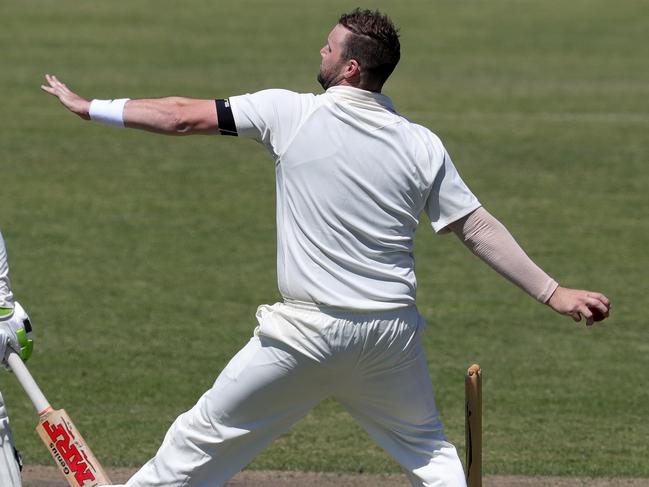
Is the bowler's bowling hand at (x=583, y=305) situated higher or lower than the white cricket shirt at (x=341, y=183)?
lower

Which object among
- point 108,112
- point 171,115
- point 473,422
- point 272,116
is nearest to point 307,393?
point 473,422

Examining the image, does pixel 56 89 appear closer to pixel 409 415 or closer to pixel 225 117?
pixel 225 117

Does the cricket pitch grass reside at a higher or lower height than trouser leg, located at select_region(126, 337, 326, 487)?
lower

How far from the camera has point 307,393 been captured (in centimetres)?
542

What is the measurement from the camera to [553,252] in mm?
13992

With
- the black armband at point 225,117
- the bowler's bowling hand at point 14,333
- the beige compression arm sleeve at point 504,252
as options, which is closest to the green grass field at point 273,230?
the bowler's bowling hand at point 14,333

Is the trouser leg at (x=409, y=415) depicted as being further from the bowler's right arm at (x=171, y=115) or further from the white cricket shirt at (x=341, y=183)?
the bowler's right arm at (x=171, y=115)

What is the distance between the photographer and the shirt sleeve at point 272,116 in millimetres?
5312

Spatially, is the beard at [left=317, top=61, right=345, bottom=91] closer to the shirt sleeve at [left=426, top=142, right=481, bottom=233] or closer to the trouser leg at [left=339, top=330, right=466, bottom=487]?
the shirt sleeve at [left=426, top=142, right=481, bottom=233]

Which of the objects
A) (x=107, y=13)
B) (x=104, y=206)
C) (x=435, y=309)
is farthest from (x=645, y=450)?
(x=107, y=13)

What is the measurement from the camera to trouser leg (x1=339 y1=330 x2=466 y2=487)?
5.41 metres

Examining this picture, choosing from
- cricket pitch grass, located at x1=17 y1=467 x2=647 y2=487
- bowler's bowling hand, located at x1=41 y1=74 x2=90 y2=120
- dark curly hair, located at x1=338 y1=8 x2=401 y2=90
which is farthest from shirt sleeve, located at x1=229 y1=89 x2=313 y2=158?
cricket pitch grass, located at x1=17 y1=467 x2=647 y2=487

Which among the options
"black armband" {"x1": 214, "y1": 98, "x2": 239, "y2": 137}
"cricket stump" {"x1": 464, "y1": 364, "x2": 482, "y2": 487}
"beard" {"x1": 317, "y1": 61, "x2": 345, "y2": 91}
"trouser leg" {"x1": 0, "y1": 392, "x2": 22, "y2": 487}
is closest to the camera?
"black armband" {"x1": 214, "y1": 98, "x2": 239, "y2": 137}

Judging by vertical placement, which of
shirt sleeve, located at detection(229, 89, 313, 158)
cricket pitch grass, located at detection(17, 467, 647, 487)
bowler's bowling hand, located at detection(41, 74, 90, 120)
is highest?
bowler's bowling hand, located at detection(41, 74, 90, 120)
